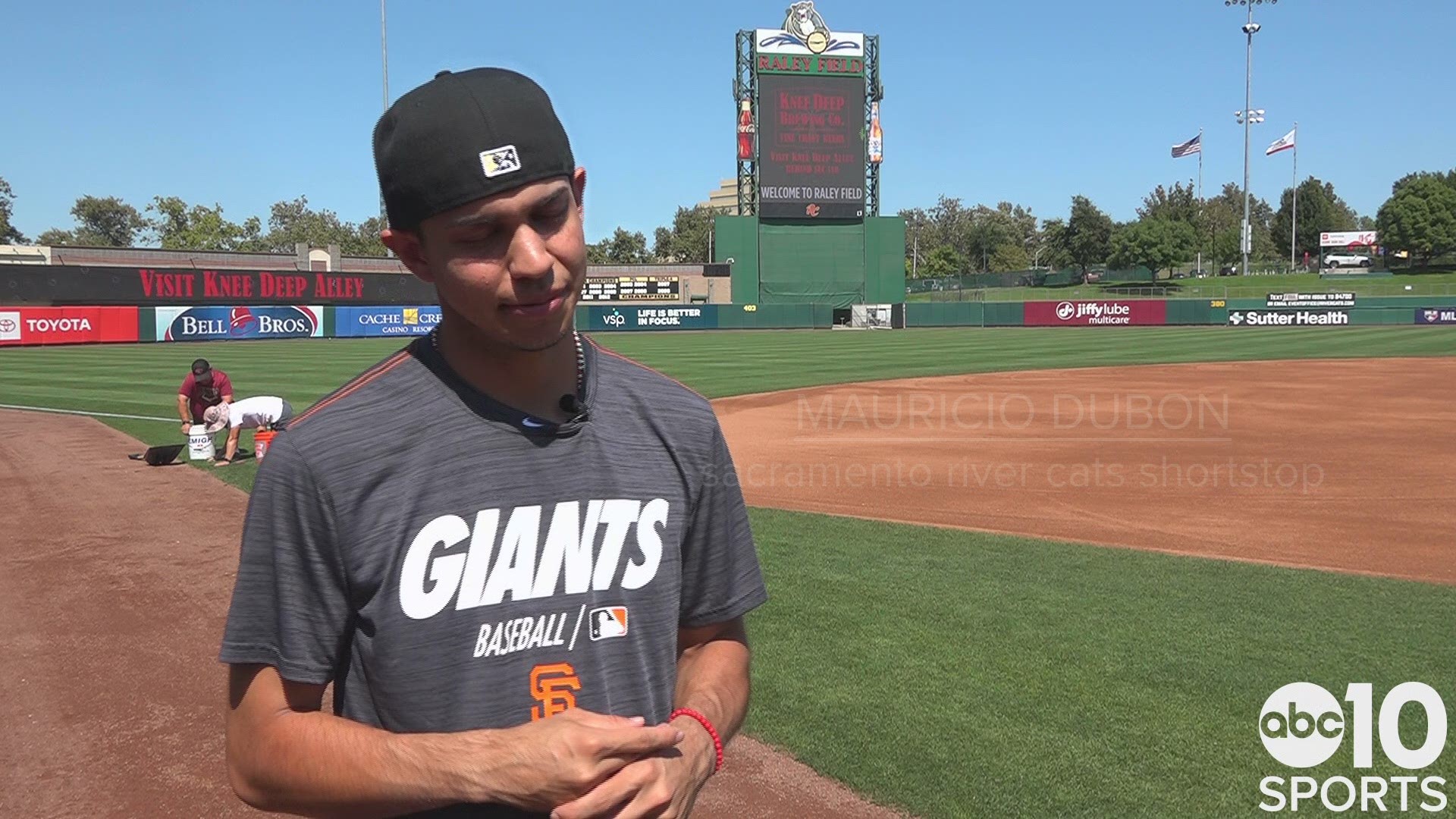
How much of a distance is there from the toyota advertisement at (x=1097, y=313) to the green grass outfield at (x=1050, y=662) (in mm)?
47611

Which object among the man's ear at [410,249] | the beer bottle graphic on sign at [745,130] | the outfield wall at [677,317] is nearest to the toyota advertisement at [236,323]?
the outfield wall at [677,317]

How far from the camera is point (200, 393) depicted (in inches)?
539

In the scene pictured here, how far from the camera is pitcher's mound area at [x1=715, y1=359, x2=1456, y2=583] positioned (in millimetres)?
8836

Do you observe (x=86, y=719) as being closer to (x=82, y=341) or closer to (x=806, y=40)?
(x=82, y=341)

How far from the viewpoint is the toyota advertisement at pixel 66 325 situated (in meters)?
37.4

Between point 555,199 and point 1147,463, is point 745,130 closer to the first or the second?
point 1147,463

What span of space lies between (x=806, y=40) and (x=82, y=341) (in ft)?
132

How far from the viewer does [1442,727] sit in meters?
4.68

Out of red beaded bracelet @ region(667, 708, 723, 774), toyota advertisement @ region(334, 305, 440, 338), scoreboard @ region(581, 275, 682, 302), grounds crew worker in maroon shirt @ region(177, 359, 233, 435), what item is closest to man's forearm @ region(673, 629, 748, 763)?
red beaded bracelet @ region(667, 708, 723, 774)

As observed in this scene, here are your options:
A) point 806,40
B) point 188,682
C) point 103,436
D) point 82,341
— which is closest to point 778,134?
point 806,40

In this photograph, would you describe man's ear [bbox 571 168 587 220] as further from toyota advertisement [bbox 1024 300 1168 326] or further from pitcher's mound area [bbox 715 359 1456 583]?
toyota advertisement [bbox 1024 300 1168 326]

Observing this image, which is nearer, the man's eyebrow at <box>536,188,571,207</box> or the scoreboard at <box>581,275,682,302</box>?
the man's eyebrow at <box>536,188,571,207</box>

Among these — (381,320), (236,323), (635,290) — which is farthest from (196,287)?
(635,290)

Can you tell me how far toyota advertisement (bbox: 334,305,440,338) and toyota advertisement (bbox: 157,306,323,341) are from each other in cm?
90
